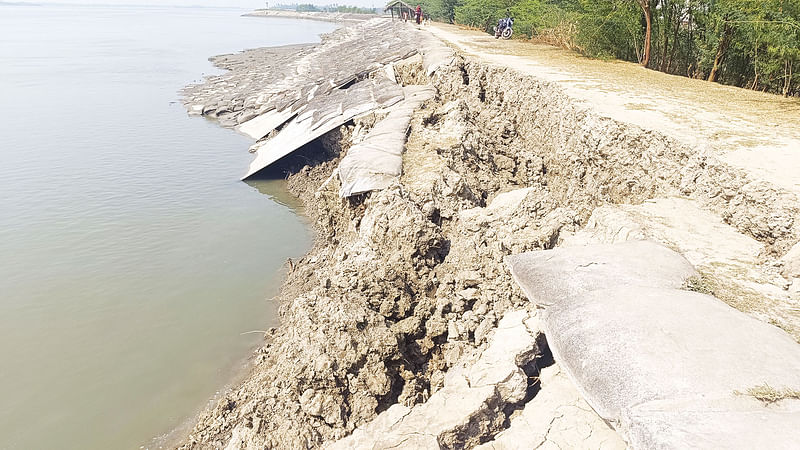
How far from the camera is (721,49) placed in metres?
10.6

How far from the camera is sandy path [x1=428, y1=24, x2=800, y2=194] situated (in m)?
5.66

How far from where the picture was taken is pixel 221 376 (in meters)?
5.64

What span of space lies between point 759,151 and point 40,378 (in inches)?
Answer: 379

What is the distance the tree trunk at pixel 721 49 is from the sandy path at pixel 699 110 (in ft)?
2.04

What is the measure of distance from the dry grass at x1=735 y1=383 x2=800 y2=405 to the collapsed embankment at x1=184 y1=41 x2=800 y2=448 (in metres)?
1.43

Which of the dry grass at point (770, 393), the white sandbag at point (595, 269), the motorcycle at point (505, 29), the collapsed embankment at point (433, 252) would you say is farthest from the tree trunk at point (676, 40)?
the dry grass at point (770, 393)

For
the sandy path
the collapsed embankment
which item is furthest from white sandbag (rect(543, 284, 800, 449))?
the sandy path

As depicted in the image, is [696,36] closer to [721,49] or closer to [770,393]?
[721,49]

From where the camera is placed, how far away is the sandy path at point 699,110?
5660 mm

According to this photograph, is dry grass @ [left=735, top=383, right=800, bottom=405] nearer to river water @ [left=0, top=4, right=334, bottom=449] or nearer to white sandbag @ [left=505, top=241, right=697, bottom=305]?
white sandbag @ [left=505, top=241, right=697, bottom=305]

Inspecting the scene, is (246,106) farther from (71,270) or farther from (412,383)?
(412,383)

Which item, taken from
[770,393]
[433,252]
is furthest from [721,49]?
[770,393]

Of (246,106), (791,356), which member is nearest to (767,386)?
(791,356)

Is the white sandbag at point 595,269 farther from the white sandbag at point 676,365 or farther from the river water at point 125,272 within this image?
the river water at point 125,272
